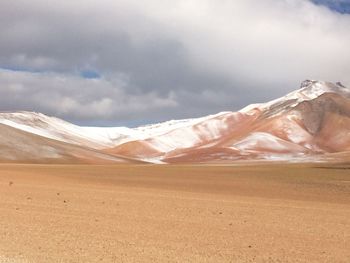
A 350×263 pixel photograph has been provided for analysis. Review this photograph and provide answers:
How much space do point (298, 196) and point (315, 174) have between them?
20.3m

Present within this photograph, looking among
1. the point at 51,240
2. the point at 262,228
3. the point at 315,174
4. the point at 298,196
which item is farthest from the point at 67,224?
the point at 315,174

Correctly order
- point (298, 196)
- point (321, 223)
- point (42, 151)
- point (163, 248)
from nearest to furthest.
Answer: point (163, 248) < point (321, 223) < point (298, 196) < point (42, 151)

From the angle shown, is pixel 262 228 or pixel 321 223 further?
pixel 321 223

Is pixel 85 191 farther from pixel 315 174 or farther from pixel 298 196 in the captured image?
pixel 315 174

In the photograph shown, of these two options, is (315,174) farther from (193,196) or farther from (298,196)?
(193,196)

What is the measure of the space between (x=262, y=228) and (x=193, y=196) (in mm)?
14086

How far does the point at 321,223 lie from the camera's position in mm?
25234

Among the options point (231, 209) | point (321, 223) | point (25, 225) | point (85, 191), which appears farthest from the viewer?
point (85, 191)

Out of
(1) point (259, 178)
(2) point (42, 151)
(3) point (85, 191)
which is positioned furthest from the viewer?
(2) point (42, 151)

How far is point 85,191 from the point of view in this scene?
3634 cm

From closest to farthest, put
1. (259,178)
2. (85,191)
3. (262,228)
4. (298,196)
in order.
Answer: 1. (262,228)
2. (85,191)
3. (298,196)
4. (259,178)

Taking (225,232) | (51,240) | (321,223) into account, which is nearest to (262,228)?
(225,232)

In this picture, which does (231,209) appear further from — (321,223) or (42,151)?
(42,151)

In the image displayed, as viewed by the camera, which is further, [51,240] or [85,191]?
[85,191]
